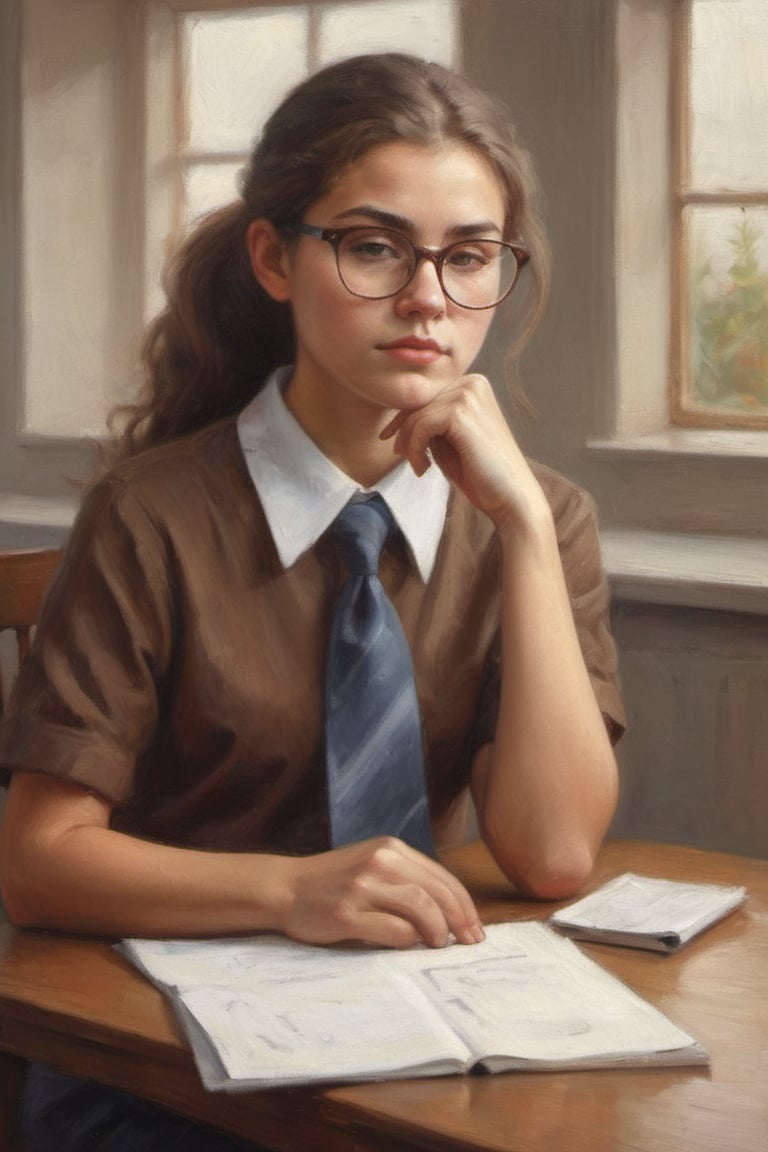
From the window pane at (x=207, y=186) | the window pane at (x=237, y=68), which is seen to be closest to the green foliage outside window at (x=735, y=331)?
the window pane at (x=237, y=68)

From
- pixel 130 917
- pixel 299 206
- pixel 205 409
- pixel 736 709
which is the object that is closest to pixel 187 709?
pixel 130 917

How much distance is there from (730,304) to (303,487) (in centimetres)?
102

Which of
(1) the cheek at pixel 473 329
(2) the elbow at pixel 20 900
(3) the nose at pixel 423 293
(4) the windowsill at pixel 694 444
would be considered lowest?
(2) the elbow at pixel 20 900

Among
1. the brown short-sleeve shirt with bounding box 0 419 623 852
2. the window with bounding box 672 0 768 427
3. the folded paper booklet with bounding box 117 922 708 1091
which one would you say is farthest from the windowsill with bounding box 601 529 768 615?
the folded paper booklet with bounding box 117 922 708 1091

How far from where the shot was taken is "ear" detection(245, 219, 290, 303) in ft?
5.21

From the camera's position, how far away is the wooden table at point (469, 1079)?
977mm

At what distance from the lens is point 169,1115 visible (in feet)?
4.21

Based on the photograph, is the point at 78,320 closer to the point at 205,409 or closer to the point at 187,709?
the point at 205,409

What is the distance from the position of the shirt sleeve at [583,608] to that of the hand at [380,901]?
37 centimetres

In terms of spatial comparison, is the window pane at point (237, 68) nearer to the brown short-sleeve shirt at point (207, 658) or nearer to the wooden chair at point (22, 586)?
the wooden chair at point (22, 586)

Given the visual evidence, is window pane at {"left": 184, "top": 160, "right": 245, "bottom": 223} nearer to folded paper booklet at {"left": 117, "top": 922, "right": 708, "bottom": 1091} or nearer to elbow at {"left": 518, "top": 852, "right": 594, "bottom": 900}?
elbow at {"left": 518, "top": 852, "right": 594, "bottom": 900}

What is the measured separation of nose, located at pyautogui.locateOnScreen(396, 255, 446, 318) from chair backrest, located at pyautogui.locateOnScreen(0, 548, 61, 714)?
0.68 metres

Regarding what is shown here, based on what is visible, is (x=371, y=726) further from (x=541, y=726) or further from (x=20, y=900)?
(x=20, y=900)

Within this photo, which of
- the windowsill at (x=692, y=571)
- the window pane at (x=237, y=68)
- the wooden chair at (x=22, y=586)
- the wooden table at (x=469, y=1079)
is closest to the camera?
the wooden table at (x=469, y=1079)
